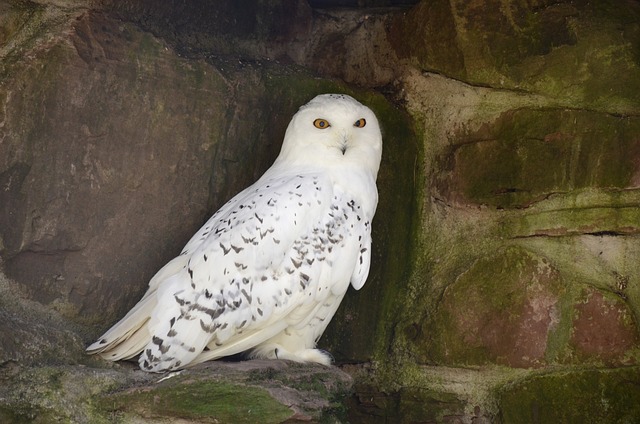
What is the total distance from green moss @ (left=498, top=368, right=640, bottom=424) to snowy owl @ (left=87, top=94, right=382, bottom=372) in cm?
59

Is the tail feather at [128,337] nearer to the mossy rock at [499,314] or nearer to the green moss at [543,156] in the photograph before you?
the mossy rock at [499,314]

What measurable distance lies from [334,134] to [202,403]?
107cm

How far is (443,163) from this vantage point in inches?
133

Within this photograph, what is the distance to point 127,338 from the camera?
289cm

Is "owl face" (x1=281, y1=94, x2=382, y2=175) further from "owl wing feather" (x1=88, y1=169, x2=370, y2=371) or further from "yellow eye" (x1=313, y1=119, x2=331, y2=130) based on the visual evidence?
"owl wing feather" (x1=88, y1=169, x2=370, y2=371)

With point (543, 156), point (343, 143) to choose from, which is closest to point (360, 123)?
point (343, 143)

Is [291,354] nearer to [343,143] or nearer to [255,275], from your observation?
[255,275]

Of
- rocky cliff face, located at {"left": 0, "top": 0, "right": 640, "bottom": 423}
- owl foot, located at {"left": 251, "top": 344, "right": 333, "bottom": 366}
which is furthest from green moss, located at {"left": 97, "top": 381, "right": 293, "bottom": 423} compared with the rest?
owl foot, located at {"left": 251, "top": 344, "right": 333, "bottom": 366}

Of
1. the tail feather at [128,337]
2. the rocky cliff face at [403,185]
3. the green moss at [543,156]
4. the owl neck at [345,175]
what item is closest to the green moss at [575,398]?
the rocky cliff face at [403,185]

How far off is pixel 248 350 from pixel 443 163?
929mm

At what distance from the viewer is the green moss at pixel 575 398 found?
2.94m

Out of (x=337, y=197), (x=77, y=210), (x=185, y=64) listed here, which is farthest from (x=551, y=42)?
(x=77, y=210)

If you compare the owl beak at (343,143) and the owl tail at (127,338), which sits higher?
the owl beak at (343,143)

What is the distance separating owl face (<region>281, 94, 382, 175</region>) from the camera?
10.6 ft
